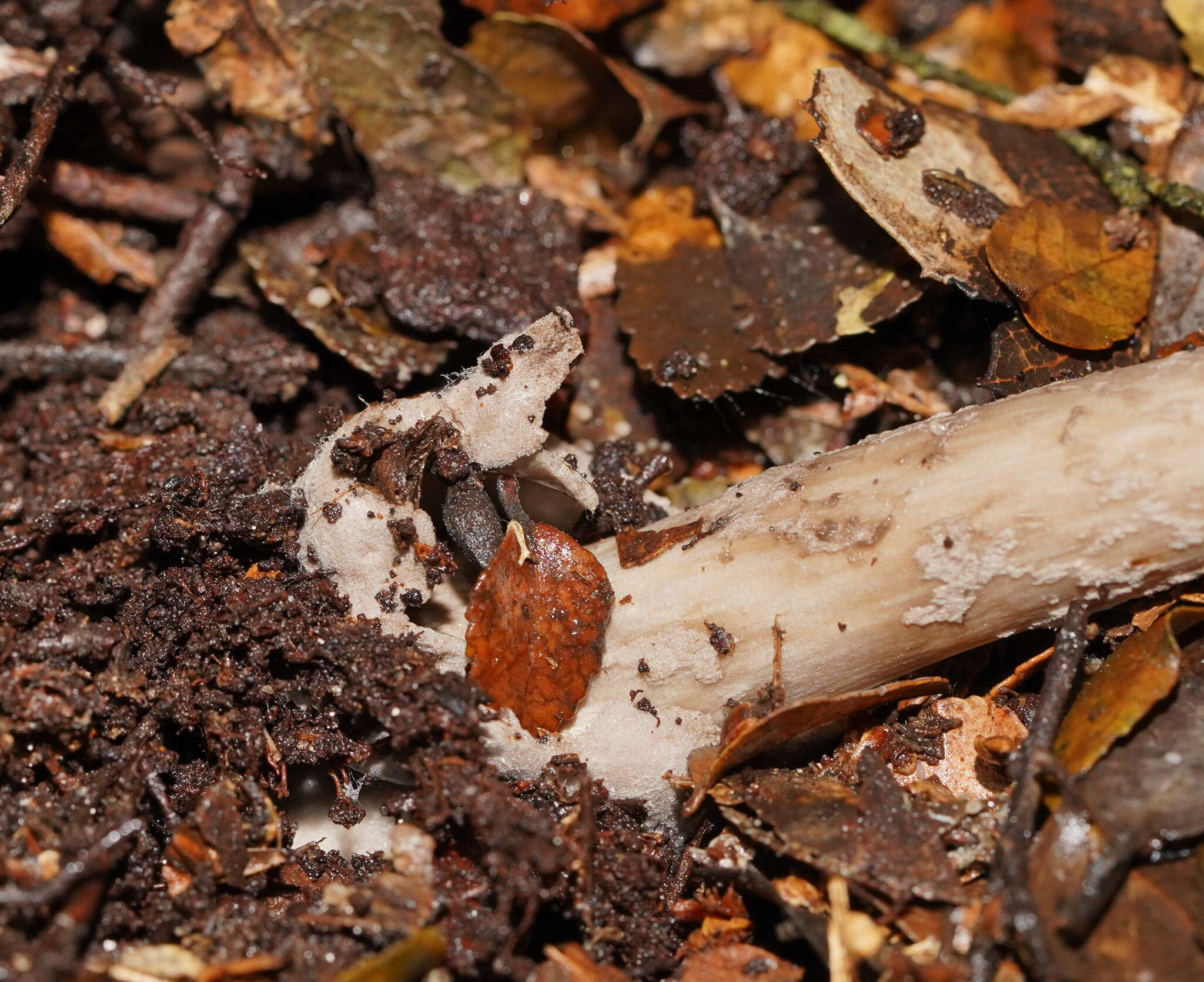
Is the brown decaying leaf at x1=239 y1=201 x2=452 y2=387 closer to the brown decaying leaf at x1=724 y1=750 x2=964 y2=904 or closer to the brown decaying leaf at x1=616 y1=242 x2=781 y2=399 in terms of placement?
the brown decaying leaf at x1=616 y1=242 x2=781 y2=399

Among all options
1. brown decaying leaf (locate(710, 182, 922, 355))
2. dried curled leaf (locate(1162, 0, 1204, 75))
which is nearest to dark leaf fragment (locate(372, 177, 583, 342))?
brown decaying leaf (locate(710, 182, 922, 355))

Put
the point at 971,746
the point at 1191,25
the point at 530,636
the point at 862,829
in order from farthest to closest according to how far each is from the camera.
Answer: the point at 1191,25, the point at 971,746, the point at 530,636, the point at 862,829

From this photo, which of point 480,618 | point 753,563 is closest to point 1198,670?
point 753,563

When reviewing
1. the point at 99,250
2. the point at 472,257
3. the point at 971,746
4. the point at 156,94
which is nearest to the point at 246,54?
the point at 156,94

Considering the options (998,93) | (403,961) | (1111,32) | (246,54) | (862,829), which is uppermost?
(1111,32)

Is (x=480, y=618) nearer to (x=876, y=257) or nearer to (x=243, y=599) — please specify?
(x=243, y=599)

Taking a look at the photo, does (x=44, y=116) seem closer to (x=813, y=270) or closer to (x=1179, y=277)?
(x=813, y=270)

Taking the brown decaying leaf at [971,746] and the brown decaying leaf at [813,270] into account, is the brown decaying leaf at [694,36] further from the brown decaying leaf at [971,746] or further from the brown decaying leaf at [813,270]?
the brown decaying leaf at [971,746]
